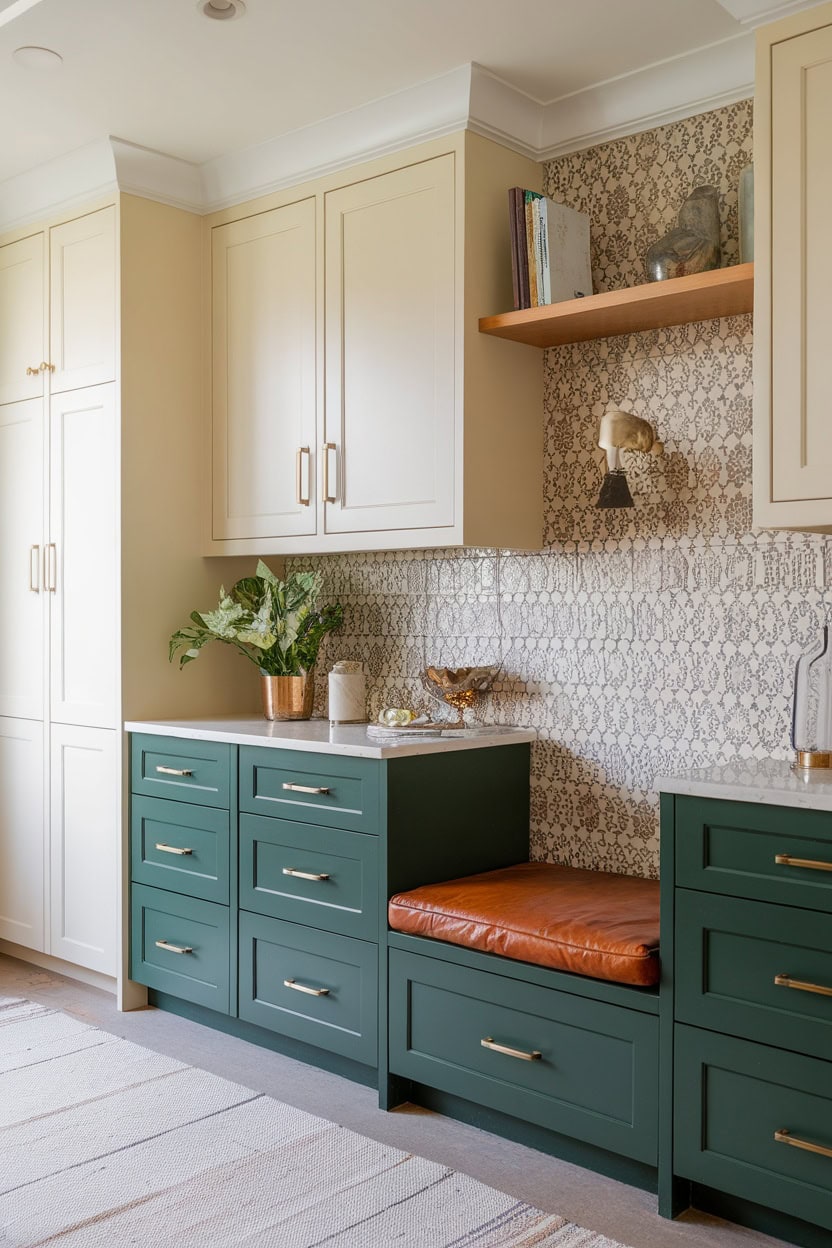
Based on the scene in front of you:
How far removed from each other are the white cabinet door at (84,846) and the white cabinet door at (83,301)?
1.10m

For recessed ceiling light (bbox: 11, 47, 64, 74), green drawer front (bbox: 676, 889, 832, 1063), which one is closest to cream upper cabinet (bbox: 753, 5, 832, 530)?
green drawer front (bbox: 676, 889, 832, 1063)

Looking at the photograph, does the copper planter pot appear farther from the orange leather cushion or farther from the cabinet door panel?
the cabinet door panel

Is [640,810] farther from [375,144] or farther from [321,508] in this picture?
[375,144]

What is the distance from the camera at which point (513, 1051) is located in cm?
242

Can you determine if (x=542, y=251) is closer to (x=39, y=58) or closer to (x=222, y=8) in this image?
(x=222, y=8)

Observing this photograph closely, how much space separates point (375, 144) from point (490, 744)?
162 cm

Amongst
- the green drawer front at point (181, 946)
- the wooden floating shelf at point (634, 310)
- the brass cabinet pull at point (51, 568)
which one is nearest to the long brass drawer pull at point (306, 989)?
the green drawer front at point (181, 946)

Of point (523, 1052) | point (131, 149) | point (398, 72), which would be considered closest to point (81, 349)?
point (131, 149)

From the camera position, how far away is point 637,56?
2721mm

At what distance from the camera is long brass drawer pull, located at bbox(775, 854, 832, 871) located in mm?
2002

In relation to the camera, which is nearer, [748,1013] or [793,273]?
[748,1013]

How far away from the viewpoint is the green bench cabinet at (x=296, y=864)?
2.74 meters

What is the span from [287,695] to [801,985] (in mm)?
1847

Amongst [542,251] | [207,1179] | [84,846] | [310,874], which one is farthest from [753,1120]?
[84,846]
